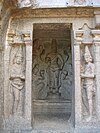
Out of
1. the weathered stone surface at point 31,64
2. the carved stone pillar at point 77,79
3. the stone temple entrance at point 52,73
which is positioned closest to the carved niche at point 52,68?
the stone temple entrance at point 52,73

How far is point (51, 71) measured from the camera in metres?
6.82

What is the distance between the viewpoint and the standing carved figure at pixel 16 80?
16.2 feet

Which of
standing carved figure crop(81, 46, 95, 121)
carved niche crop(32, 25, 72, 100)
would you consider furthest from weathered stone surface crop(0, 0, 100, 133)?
carved niche crop(32, 25, 72, 100)

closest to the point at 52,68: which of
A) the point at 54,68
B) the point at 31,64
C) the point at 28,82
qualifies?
the point at 54,68

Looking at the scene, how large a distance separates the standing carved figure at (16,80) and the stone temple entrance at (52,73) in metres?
1.55

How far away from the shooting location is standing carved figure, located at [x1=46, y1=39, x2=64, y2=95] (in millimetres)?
6779

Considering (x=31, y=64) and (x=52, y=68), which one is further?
(x=52, y=68)

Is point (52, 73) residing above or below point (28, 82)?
above

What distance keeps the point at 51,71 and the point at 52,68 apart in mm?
87

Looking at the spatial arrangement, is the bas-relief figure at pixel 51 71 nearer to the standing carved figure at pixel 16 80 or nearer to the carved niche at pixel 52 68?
the carved niche at pixel 52 68

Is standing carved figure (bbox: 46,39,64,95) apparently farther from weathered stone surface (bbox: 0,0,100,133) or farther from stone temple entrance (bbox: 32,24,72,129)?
weathered stone surface (bbox: 0,0,100,133)

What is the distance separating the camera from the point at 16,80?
499 cm

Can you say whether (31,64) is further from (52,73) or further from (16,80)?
(52,73)

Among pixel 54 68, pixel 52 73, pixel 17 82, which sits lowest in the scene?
pixel 17 82
